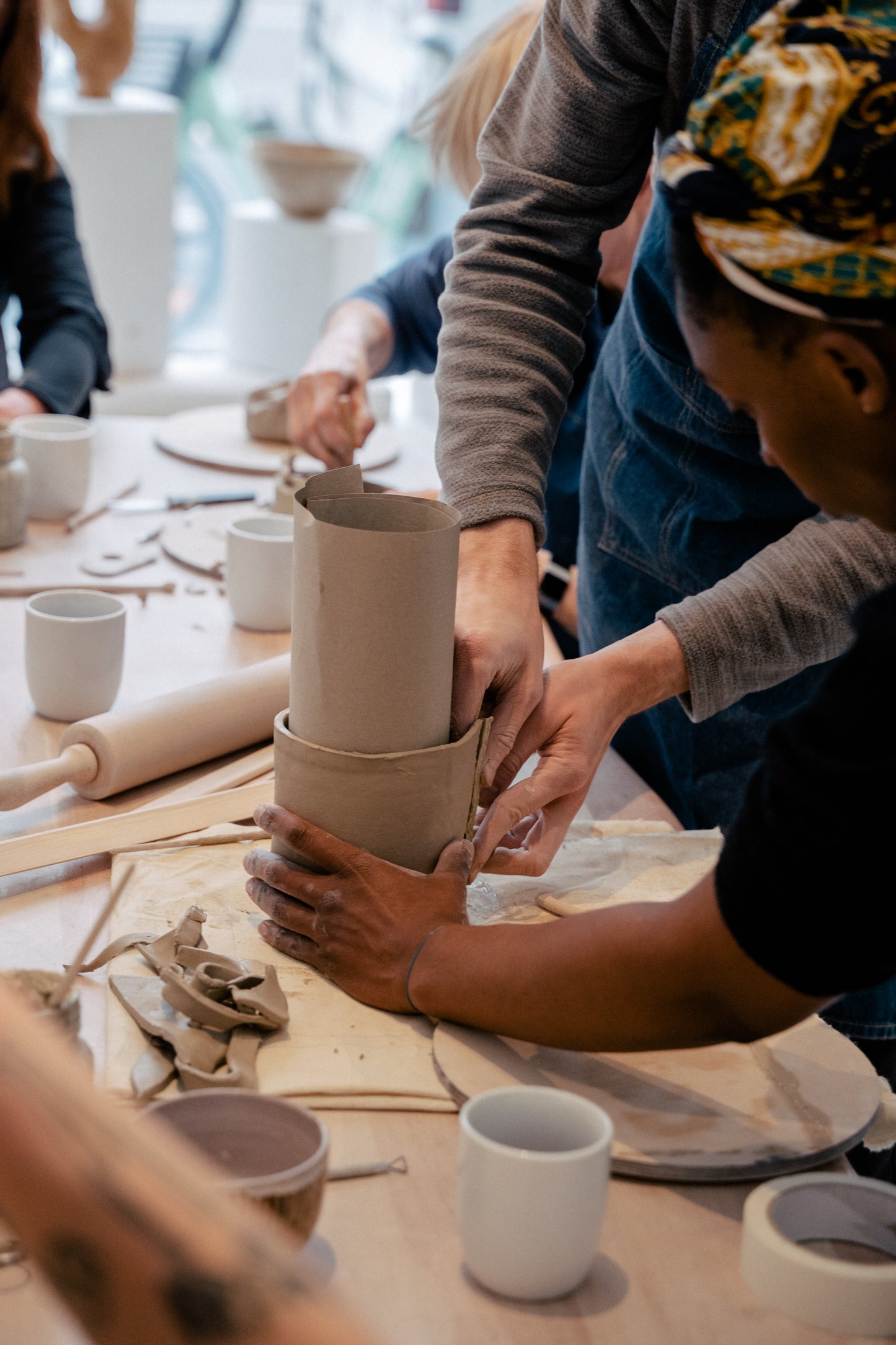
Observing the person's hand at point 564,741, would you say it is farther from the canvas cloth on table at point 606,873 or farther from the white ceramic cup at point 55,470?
the white ceramic cup at point 55,470

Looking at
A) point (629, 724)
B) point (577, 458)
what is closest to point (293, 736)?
point (629, 724)

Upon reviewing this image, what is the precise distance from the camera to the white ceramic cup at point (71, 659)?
4.53 feet

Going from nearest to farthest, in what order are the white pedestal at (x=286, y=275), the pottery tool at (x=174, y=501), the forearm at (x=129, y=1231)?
the forearm at (x=129, y=1231)
the pottery tool at (x=174, y=501)
the white pedestal at (x=286, y=275)

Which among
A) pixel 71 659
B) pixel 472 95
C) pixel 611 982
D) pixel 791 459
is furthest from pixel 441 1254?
pixel 472 95

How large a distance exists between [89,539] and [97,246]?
2.82 m

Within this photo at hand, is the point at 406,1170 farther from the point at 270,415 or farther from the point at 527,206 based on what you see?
the point at 270,415

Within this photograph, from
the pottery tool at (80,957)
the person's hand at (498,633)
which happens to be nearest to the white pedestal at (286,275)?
the person's hand at (498,633)

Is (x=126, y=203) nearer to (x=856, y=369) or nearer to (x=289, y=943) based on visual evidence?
(x=289, y=943)

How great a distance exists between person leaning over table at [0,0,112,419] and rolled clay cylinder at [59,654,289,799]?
4.21ft

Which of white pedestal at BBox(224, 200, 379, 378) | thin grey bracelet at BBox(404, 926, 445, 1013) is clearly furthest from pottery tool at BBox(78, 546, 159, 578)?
white pedestal at BBox(224, 200, 379, 378)

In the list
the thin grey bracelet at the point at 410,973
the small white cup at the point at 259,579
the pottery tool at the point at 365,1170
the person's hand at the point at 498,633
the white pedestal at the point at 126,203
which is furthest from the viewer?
the white pedestal at the point at 126,203

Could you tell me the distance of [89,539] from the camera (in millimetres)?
1997

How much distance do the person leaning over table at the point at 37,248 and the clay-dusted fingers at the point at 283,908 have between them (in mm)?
1681

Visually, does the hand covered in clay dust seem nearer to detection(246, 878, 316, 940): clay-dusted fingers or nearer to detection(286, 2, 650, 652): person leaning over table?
detection(246, 878, 316, 940): clay-dusted fingers
